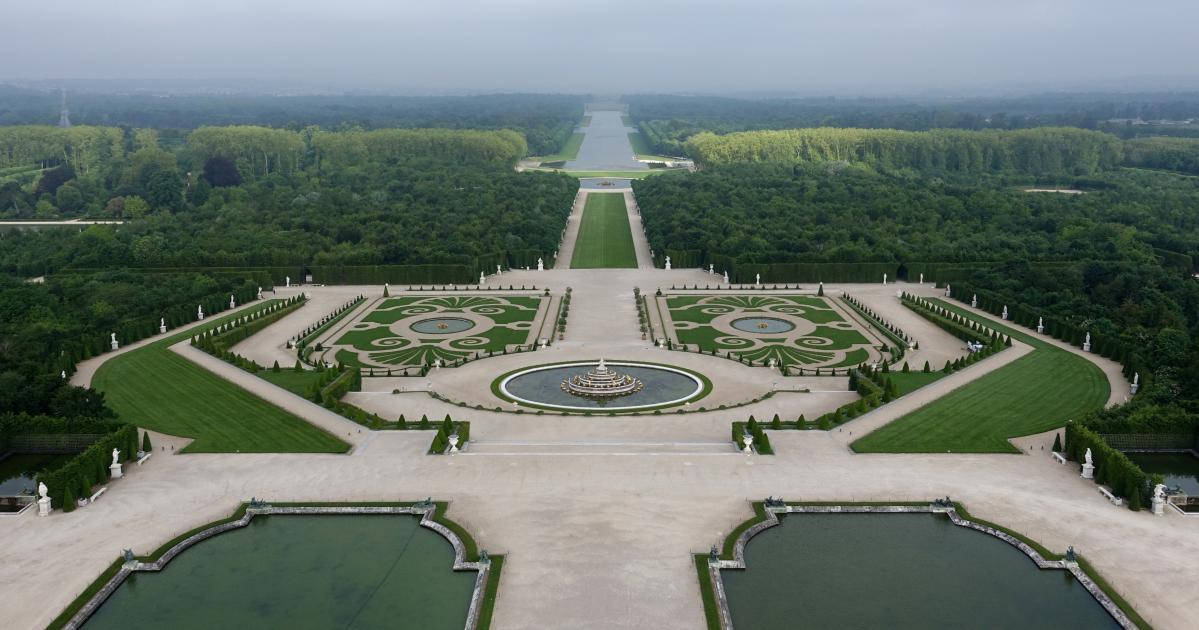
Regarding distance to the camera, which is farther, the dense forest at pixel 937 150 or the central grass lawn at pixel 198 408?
the dense forest at pixel 937 150

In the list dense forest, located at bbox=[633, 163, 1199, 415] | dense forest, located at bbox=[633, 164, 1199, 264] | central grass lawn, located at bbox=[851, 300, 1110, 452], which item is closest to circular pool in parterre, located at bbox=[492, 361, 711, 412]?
central grass lawn, located at bbox=[851, 300, 1110, 452]

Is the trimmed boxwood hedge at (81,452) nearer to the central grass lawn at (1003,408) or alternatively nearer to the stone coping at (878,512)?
the stone coping at (878,512)

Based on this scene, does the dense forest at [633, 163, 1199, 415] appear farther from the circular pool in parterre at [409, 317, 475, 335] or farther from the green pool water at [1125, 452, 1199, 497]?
the circular pool in parterre at [409, 317, 475, 335]

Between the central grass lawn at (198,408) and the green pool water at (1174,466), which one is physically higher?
the green pool water at (1174,466)

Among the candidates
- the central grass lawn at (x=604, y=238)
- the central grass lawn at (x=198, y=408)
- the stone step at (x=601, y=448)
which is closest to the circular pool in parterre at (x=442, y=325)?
the central grass lawn at (x=198, y=408)

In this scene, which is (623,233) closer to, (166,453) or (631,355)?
(631,355)

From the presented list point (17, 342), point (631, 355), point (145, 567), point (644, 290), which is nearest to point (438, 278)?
point (644, 290)
